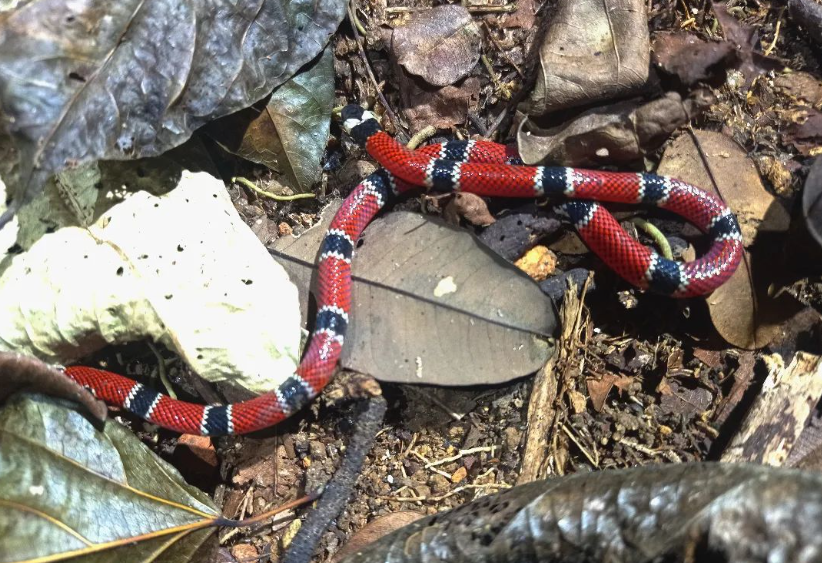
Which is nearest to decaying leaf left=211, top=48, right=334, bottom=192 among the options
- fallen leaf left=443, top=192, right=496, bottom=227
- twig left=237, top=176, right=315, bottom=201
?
twig left=237, top=176, right=315, bottom=201

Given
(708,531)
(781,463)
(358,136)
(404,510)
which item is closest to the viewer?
(708,531)

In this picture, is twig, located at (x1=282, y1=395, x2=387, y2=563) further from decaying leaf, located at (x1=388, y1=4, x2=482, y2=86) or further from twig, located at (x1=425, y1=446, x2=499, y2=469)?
decaying leaf, located at (x1=388, y1=4, x2=482, y2=86)

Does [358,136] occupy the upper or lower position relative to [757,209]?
upper

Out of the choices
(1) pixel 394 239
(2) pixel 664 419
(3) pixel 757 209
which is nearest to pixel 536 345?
(2) pixel 664 419

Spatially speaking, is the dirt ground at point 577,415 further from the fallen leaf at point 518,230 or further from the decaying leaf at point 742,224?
the fallen leaf at point 518,230

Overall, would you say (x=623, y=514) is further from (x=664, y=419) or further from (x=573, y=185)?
(x=573, y=185)

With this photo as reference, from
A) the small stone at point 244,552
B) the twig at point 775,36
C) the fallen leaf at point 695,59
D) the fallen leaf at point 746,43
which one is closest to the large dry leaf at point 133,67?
the fallen leaf at point 695,59
